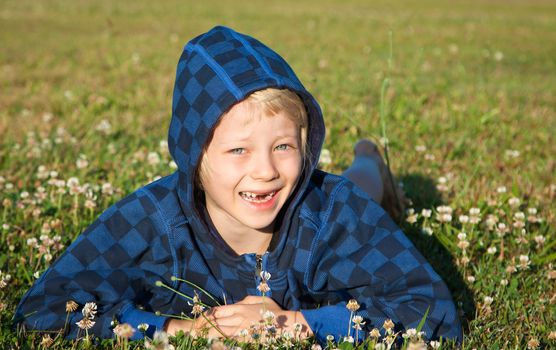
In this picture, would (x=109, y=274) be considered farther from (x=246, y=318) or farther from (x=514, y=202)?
(x=514, y=202)

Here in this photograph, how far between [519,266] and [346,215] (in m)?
1.13

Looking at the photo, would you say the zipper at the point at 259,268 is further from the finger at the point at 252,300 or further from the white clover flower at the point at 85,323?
the white clover flower at the point at 85,323

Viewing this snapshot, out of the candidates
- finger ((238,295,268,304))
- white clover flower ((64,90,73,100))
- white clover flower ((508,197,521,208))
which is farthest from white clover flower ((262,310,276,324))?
white clover flower ((64,90,73,100))

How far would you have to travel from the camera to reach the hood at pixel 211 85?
2.86 m

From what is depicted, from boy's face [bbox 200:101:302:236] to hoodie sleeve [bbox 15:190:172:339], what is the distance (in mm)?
377

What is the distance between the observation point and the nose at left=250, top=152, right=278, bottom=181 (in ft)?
9.61

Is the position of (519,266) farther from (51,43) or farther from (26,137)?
(51,43)

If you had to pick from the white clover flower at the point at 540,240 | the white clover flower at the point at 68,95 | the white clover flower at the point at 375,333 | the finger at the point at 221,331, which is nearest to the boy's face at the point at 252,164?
the finger at the point at 221,331

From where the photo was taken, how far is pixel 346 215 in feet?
10.9

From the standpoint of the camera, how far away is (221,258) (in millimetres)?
3262

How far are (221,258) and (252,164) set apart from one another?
565mm

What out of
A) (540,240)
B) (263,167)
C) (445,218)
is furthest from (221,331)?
(540,240)

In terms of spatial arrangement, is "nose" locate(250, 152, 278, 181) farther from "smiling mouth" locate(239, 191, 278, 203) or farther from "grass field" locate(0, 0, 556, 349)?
"grass field" locate(0, 0, 556, 349)

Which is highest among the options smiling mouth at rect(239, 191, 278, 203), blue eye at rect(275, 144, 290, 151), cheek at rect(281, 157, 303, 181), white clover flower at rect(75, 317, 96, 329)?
blue eye at rect(275, 144, 290, 151)
